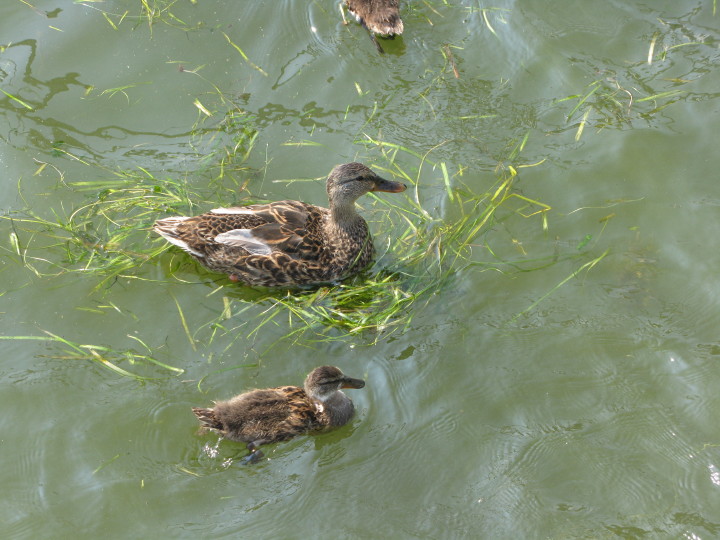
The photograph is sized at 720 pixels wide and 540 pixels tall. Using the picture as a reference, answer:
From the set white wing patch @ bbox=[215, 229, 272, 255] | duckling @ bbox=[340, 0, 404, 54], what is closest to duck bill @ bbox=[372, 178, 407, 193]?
white wing patch @ bbox=[215, 229, 272, 255]

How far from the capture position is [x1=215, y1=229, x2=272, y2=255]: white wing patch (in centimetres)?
494

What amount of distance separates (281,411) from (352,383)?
43 centimetres

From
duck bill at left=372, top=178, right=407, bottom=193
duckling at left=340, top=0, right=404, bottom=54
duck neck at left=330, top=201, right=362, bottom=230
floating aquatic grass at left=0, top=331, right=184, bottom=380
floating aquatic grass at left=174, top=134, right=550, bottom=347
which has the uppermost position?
duckling at left=340, top=0, right=404, bottom=54

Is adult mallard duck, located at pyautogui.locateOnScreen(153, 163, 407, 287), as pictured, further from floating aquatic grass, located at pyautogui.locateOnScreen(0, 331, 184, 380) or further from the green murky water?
floating aquatic grass, located at pyautogui.locateOnScreen(0, 331, 184, 380)

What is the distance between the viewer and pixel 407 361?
15.6 feet

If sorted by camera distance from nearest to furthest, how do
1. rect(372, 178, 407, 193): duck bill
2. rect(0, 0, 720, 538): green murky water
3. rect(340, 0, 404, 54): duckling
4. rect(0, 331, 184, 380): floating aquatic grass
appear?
rect(0, 0, 720, 538): green murky water
rect(0, 331, 184, 380): floating aquatic grass
rect(372, 178, 407, 193): duck bill
rect(340, 0, 404, 54): duckling

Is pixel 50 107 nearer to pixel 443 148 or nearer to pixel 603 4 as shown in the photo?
pixel 443 148

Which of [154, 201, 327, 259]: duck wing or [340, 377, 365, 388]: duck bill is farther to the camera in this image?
[154, 201, 327, 259]: duck wing

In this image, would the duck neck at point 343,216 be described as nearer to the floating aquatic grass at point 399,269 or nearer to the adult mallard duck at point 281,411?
the floating aquatic grass at point 399,269

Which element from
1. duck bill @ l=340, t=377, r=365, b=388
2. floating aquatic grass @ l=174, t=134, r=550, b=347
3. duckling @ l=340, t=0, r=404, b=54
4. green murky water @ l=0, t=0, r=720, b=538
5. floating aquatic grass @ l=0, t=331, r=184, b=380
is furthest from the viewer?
duckling @ l=340, t=0, r=404, b=54

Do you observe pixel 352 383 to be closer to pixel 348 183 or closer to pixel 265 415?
pixel 265 415

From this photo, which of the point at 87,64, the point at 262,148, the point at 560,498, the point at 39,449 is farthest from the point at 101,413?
the point at 87,64

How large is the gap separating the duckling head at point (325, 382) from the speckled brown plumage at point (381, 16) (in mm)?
3025

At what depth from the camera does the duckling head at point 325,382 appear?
14.3ft
